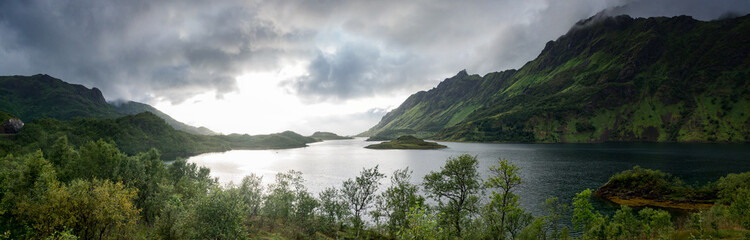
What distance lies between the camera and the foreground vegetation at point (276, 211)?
27.8 m

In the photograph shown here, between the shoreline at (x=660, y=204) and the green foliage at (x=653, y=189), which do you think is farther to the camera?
the green foliage at (x=653, y=189)

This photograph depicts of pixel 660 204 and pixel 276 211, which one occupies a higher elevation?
pixel 276 211

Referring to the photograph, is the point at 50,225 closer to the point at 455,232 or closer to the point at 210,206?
the point at 210,206

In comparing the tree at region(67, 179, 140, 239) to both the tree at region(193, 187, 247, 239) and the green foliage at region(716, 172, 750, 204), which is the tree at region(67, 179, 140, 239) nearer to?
the tree at region(193, 187, 247, 239)

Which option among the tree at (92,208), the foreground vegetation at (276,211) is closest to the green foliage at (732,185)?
the foreground vegetation at (276,211)

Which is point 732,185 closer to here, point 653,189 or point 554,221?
point 653,189

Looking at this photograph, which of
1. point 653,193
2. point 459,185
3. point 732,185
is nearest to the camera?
point 459,185

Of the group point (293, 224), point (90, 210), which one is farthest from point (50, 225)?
point (293, 224)

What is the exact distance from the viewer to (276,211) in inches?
2245

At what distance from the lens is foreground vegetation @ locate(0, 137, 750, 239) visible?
27766mm

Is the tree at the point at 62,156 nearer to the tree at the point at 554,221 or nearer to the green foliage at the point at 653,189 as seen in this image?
the tree at the point at 554,221

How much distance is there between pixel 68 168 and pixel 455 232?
8760cm

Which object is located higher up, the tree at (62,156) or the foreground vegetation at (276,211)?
the tree at (62,156)

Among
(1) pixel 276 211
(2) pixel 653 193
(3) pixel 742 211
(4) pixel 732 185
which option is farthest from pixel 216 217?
(2) pixel 653 193
